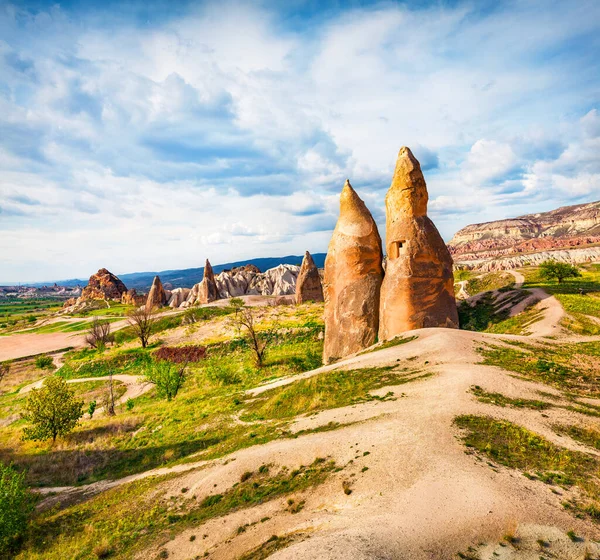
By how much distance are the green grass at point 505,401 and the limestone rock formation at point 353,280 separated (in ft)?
51.1

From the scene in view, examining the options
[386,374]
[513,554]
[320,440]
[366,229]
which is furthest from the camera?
[366,229]

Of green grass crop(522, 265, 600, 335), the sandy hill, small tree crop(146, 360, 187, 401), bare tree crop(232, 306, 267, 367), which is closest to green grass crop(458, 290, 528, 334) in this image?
green grass crop(522, 265, 600, 335)

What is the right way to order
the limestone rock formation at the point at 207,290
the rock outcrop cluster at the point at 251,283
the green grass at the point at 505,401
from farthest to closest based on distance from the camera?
the rock outcrop cluster at the point at 251,283
the limestone rock formation at the point at 207,290
the green grass at the point at 505,401

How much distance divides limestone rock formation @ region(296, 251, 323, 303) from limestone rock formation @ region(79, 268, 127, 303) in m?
95.1

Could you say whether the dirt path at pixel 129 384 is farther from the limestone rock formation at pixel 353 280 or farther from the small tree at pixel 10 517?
the small tree at pixel 10 517

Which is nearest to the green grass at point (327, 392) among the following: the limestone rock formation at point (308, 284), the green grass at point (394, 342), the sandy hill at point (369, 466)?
the sandy hill at point (369, 466)

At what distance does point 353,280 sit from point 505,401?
1806cm

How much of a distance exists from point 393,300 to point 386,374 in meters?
9.76

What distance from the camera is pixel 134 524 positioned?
12227mm

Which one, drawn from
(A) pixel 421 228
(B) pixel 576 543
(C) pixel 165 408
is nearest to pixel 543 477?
(B) pixel 576 543

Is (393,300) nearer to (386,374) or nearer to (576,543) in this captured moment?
(386,374)

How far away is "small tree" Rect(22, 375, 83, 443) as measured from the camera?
23.6 m

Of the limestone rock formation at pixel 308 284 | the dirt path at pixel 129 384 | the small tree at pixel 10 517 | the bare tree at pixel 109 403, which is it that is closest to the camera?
the small tree at pixel 10 517

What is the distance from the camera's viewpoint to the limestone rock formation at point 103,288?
131663 mm
